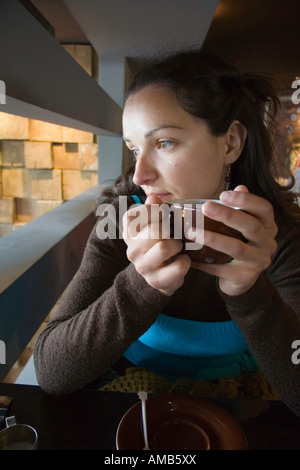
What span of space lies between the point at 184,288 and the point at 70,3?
1.61m

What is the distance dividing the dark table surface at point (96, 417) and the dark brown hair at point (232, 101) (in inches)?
25.5

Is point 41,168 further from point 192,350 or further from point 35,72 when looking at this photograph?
point 192,350

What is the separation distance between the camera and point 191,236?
534 mm

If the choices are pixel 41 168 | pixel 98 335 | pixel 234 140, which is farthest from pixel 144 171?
pixel 41 168

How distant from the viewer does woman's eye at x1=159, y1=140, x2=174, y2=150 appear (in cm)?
90

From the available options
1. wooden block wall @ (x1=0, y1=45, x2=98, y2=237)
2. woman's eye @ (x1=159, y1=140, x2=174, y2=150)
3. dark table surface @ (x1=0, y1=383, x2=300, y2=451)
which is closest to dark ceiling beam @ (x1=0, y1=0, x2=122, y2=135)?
A: woman's eye @ (x1=159, y1=140, x2=174, y2=150)

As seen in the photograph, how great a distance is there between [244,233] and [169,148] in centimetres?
45

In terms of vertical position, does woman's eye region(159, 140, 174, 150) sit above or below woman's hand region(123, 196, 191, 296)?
above

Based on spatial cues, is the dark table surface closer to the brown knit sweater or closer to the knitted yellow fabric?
the brown knit sweater

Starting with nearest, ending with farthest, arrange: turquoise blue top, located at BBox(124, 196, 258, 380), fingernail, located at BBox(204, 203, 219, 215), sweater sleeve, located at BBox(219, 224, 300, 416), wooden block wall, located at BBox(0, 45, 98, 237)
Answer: fingernail, located at BBox(204, 203, 219, 215) → sweater sleeve, located at BBox(219, 224, 300, 416) → turquoise blue top, located at BBox(124, 196, 258, 380) → wooden block wall, located at BBox(0, 45, 98, 237)

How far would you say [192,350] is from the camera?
0.95m

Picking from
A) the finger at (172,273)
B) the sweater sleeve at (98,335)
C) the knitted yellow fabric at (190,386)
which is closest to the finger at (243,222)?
the finger at (172,273)

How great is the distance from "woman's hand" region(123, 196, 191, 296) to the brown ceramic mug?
19mm

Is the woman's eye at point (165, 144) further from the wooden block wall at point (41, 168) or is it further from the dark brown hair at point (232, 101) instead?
the wooden block wall at point (41, 168)
